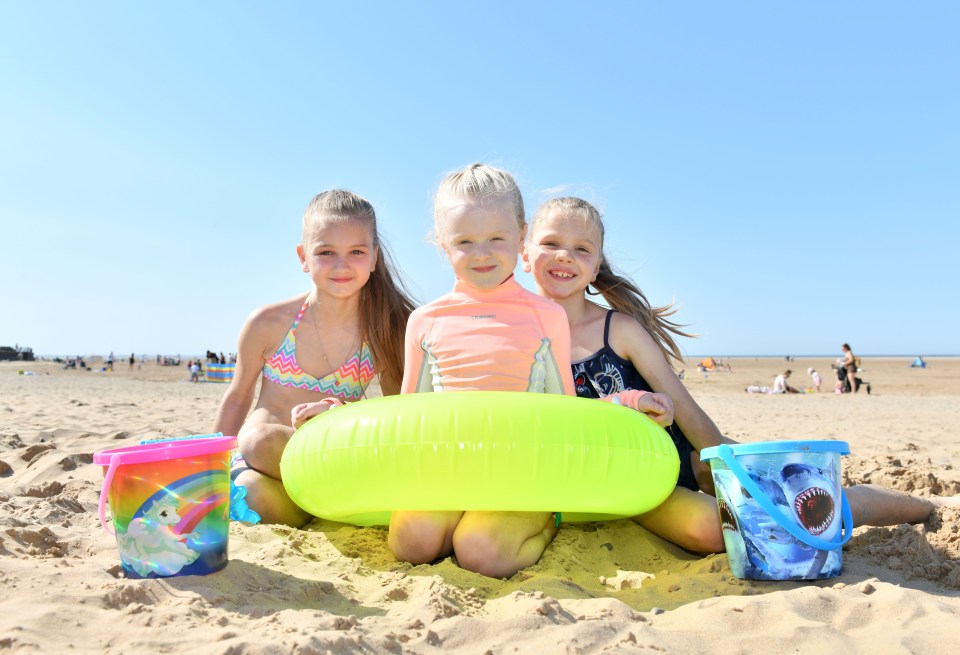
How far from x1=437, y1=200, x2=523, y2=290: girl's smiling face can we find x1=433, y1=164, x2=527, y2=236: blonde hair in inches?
1.1

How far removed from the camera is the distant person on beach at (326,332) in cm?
354

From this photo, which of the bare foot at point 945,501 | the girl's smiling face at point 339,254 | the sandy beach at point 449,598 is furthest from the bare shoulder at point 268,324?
the bare foot at point 945,501

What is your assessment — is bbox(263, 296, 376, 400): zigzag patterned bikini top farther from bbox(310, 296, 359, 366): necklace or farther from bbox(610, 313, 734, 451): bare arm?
bbox(610, 313, 734, 451): bare arm

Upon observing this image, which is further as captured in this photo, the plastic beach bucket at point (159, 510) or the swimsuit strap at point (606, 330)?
the swimsuit strap at point (606, 330)

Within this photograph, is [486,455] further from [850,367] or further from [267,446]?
[850,367]

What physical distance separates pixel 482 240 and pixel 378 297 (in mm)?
1151

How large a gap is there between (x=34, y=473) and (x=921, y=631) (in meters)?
4.33

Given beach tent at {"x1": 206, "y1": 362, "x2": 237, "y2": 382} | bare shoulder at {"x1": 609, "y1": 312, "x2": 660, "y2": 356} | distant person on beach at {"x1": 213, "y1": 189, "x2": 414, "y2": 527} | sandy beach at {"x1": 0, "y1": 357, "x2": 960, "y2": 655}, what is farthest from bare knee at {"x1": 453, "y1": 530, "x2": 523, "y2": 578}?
beach tent at {"x1": 206, "y1": 362, "x2": 237, "y2": 382}

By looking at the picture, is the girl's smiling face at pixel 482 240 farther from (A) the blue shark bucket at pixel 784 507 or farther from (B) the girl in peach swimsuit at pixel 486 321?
(A) the blue shark bucket at pixel 784 507

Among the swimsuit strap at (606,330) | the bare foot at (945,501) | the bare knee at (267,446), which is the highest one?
the swimsuit strap at (606,330)

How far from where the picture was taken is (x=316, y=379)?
3.72 m

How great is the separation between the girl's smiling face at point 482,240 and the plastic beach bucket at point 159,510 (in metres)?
1.22

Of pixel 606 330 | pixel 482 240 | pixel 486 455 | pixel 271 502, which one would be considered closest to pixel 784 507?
pixel 486 455

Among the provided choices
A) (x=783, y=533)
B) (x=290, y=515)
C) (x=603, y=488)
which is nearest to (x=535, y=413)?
(x=603, y=488)
